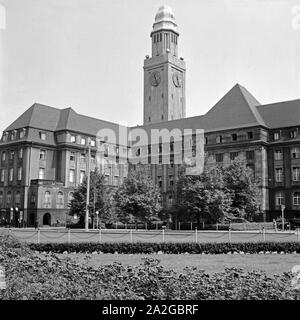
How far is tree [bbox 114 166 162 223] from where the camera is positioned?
47188 mm

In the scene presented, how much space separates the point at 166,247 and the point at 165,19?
44.5 ft

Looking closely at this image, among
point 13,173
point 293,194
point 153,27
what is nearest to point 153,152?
point 293,194

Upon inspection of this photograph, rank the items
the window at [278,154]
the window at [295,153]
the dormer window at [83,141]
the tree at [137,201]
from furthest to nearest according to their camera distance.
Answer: the dormer window at [83,141], the window at [278,154], the window at [295,153], the tree at [137,201]

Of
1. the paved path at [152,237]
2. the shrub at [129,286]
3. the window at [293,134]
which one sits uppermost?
the window at [293,134]

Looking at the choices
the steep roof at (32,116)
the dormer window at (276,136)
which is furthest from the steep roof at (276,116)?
the steep roof at (32,116)

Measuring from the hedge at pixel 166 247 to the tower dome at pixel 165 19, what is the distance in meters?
13.3

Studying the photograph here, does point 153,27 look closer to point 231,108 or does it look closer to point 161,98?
point 231,108

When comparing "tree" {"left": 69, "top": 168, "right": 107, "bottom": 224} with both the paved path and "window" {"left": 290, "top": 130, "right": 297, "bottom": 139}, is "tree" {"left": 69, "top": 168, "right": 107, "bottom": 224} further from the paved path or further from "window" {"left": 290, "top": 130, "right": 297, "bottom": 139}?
"window" {"left": 290, "top": 130, "right": 297, "bottom": 139}

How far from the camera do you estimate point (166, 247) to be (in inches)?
720

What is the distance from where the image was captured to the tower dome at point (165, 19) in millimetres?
5973

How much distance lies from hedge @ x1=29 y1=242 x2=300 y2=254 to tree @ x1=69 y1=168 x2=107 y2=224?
103 feet

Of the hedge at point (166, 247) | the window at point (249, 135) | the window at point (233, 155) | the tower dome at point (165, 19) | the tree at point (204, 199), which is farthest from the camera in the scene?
the window at point (233, 155)

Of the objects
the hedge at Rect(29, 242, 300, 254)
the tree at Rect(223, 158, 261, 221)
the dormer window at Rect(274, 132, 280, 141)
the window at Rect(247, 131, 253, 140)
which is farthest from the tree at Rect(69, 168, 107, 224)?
the hedge at Rect(29, 242, 300, 254)

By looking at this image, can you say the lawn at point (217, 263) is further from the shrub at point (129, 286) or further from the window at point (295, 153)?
the window at point (295, 153)
